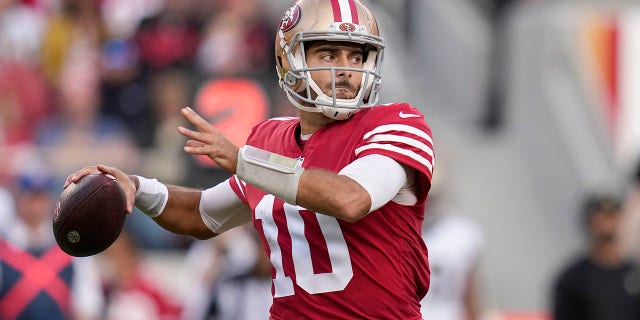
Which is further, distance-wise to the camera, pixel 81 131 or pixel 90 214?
pixel 81 131

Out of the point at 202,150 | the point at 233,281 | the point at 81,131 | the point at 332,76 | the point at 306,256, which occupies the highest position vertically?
the point at 332,76

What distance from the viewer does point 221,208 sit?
5.20 m

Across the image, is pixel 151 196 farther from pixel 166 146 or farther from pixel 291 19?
pixel 166 146

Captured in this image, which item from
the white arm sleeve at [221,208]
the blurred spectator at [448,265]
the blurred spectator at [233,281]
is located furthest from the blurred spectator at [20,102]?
the white arm sleeve at [221,208]

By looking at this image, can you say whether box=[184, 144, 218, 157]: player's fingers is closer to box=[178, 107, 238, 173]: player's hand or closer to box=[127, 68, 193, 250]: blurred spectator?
box=[178, 107, 238, 173]: player's hand

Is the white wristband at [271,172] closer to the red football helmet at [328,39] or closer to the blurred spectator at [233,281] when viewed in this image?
the red football helmet at [328,39]

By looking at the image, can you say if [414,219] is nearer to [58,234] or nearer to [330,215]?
[330,215]

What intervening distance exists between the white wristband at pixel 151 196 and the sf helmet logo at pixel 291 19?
707mm

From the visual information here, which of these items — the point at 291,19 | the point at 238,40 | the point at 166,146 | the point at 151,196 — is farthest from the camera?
the point at 238,40

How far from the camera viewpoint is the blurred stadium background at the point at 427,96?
1067cm

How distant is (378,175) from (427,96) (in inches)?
304

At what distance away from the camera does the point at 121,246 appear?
891cm

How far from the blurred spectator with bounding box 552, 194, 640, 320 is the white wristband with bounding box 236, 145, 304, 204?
4193mm

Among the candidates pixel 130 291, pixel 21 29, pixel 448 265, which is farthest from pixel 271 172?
pixel 21 29
